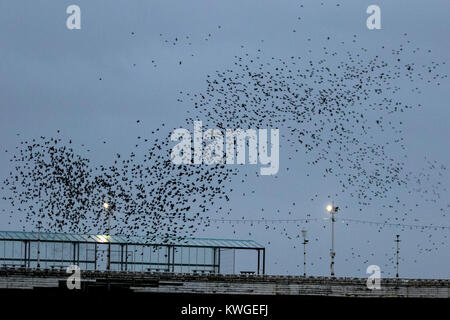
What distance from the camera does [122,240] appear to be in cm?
9575

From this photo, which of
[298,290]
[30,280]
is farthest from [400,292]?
[30,280]

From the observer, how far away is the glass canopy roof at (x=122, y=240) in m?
91.4

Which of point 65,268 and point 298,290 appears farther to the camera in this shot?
point 65,268

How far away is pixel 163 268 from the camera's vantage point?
9738cm

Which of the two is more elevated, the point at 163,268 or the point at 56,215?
the point at 56,215

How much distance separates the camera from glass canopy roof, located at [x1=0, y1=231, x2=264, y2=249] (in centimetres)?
9138

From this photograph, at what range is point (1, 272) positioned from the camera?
261 feet

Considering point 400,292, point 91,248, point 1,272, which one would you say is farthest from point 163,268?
point 400,292
